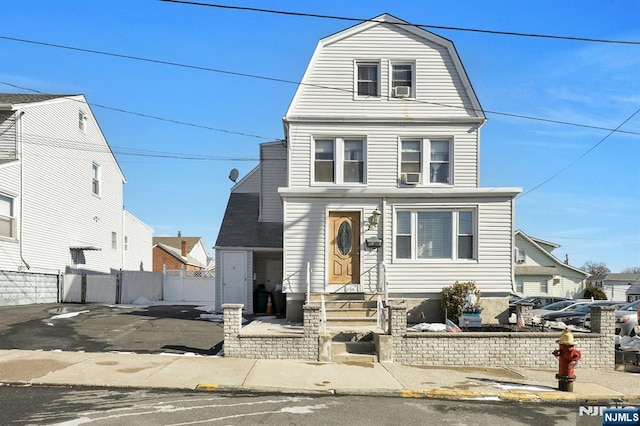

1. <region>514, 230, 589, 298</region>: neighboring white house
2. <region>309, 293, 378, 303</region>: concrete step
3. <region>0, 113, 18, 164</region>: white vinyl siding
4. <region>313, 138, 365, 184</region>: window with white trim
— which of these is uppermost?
<region>0, 113, 18, 164</region>: white vinyl siding

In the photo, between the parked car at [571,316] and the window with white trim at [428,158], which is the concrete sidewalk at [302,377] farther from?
the parked car at [571,316]

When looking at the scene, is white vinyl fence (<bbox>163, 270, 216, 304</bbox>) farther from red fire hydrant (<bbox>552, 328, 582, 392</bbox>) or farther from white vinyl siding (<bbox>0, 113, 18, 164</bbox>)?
red fire hydrant (<bbox>552, 328, 582, 392</bbox>)

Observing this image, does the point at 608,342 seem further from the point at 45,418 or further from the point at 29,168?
the point at 29,168

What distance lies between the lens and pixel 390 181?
16.8 meters

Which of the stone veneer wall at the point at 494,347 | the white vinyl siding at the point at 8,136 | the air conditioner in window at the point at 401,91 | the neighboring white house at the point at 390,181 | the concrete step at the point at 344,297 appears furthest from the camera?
the white vinyl siding at the point at 8,136

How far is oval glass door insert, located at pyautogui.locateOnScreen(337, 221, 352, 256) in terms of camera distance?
1638 cm

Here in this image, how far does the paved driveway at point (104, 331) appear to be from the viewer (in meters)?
12.3

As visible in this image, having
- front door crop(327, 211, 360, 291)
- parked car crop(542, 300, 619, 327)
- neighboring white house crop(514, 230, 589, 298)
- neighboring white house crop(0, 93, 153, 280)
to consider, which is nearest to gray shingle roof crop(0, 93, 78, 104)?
neighboring white house crop(0, 93, 153, 280)

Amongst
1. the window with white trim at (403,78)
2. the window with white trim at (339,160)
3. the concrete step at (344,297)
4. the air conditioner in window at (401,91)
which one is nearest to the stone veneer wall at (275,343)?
the concrete step at (344,297)

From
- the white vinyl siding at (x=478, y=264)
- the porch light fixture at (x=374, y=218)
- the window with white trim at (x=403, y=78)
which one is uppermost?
the window with white trim at (x=403, y=78)

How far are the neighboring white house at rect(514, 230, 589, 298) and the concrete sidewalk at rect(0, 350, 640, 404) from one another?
3716 centimetres

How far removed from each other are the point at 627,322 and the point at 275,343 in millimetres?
11860

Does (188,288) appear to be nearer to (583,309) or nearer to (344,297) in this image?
(344,297)

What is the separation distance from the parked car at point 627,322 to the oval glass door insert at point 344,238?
802 cm
